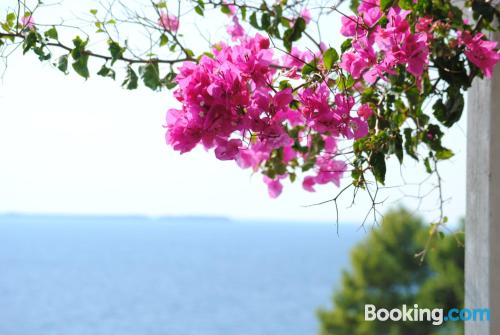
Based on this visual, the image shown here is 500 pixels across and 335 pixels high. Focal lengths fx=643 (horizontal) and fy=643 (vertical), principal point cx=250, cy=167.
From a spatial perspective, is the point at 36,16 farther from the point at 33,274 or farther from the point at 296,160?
the point at 33,274

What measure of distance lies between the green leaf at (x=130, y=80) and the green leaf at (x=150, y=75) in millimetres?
12

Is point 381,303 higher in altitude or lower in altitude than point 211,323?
higher

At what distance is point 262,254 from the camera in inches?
2338

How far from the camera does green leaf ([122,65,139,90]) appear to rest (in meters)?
1.02

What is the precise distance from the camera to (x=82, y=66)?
948 millimetres

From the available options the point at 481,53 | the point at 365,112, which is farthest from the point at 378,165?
the point at 481,53

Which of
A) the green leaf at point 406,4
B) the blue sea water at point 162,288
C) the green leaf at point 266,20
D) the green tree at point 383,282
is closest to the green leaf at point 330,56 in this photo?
the green leaf at point 406,4

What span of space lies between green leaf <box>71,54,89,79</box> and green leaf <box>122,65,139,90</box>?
78mm

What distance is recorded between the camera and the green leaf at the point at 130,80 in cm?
102

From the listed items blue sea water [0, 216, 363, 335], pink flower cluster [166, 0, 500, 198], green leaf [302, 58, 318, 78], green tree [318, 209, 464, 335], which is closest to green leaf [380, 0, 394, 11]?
pink flower cluster [166, 0, 500, 198]

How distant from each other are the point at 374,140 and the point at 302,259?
5631 cm

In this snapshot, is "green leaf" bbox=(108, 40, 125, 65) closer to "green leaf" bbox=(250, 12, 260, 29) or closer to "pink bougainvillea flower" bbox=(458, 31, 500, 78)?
"green leaf" bbox=(250, 12, 260, 29)

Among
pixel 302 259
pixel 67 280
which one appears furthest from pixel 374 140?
pixel 302 259

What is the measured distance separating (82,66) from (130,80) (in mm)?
91
